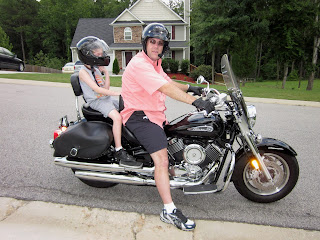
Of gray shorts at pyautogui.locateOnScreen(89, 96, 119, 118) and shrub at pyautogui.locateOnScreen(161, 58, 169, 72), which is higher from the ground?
shrub at pyautogui.locateOnScreen(161, 58, 169, 72)

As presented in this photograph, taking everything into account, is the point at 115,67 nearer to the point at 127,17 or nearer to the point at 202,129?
the point at 127,17

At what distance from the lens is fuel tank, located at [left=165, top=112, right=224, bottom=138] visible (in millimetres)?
2912

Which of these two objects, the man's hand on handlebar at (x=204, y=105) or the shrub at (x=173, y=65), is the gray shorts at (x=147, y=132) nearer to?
the man's hand on handlebar at (x=204, y=105)

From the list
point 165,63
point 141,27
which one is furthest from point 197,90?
point 141,27

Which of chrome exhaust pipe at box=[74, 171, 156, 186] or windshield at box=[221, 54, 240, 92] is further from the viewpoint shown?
chrome exhaust pipe at box=[74, 171, 156, 186]

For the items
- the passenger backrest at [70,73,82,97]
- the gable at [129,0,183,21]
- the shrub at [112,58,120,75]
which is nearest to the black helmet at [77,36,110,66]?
the passenger backrest at [70,73,82,97]

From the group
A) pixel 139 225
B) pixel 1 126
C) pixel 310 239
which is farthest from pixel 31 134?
pixel 310 239

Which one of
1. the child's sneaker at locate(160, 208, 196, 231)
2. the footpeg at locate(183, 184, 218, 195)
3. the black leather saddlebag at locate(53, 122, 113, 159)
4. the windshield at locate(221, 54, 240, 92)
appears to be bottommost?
the child's sneaker at locate(160, 208, 196, 231)

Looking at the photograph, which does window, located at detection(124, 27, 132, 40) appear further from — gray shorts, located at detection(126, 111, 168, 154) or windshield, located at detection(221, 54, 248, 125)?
gray shorts, located at detection(126, 111, 168, 154)

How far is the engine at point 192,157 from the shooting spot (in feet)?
9.59

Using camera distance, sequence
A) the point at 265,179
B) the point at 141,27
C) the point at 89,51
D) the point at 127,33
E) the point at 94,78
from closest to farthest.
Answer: the point at 265,179 → the point at 89,51 → the point at 94,78 → the point at 141,27 → the point at 127,33

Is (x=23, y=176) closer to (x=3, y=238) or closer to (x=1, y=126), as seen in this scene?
(x=3, y=238)

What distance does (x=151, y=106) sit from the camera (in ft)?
9.53

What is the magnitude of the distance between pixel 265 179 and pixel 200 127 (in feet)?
3.49
